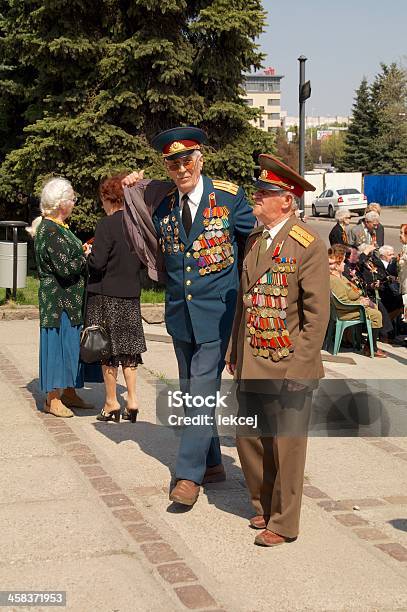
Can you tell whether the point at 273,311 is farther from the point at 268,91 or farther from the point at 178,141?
the point at 268,91

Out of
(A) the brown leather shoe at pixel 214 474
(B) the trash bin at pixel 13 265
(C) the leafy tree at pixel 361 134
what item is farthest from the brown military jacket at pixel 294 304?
(C) the leafy tree at pixel 361 134

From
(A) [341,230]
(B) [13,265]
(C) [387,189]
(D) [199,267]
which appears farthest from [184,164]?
(C) [387,189]

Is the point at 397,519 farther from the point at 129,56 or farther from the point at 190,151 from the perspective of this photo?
the point at 129,56

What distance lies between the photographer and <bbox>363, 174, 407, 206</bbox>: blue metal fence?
199 feet

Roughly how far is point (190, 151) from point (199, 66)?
1095 centimetres

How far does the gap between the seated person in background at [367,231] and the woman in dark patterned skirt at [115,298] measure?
742 centimetres

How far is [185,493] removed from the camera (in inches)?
213

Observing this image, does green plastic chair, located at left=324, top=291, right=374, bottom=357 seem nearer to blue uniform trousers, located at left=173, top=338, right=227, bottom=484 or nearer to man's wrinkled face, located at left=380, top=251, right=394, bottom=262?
man's wrinkled face, located at left=380, top=251, right=394, bottom=262

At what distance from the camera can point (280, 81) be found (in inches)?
7259

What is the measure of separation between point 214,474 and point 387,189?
5709 centimetres

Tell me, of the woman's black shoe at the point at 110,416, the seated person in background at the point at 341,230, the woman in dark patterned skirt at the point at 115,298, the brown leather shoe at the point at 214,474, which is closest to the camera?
the brown leather shoe at the point at 214,474

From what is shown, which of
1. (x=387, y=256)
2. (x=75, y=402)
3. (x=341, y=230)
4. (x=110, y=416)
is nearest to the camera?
(x=110, y=416)

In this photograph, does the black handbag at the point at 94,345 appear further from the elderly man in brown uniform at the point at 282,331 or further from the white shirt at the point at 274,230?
the white shirt at the point at 274,230

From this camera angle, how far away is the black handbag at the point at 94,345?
280 inches
